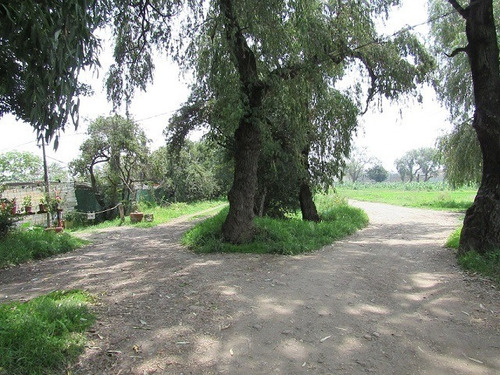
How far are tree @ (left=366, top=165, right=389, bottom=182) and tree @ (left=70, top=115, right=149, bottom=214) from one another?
112640 mm

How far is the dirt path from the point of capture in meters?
3.08

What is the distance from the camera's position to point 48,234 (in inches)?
362

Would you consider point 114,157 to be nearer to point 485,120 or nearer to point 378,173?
point 485,120

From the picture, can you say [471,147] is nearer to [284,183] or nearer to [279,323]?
[284,183]

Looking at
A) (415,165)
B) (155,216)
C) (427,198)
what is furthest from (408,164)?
(155,216)

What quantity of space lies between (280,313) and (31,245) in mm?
6700

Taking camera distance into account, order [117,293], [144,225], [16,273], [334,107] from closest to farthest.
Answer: [117,293], [16,273], [334,107], [144,225]

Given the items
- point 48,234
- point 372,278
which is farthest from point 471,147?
point 48,234

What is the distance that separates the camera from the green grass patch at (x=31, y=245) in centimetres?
738

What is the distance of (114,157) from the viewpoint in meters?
18.2

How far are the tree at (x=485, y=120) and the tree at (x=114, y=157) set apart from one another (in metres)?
14.6

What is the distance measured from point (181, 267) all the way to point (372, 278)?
3.38 m

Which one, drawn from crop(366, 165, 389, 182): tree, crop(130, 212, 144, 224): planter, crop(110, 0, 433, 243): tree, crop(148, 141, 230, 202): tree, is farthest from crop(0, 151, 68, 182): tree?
crop(366, 165, 389, 182): tree

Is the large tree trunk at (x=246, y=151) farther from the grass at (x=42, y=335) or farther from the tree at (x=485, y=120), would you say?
the grass at (x=42, y=335)
